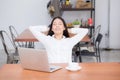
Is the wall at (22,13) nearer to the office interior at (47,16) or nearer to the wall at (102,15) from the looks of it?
the office interior at (47,16)

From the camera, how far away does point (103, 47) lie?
6.55m

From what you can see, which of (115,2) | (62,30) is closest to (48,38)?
(62,30)

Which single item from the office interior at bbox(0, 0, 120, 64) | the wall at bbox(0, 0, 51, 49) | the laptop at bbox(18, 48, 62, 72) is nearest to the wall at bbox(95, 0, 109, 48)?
the office interior at bbox(0, 0, 120, 64)

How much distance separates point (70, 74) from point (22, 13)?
15.4 ft

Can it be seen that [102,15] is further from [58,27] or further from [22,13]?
[58,27]

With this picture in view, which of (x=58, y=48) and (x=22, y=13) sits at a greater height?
(x=22, y=13)

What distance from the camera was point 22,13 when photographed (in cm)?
652

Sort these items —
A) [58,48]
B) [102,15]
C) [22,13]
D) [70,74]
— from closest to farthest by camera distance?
[70,74], [58,48], [102,15], [22,13]

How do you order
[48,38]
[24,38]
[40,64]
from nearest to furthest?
[40,64] < [48,38] < [24,38]

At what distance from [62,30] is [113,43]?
13.0 feet

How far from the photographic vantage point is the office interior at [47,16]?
6.36 m

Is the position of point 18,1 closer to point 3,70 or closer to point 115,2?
point 115,2

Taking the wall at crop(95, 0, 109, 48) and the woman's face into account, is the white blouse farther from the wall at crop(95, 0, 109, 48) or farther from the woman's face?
the wall at crop(95, 0, 109, 48)

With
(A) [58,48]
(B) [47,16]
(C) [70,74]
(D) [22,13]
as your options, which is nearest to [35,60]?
(C) [70,74]
